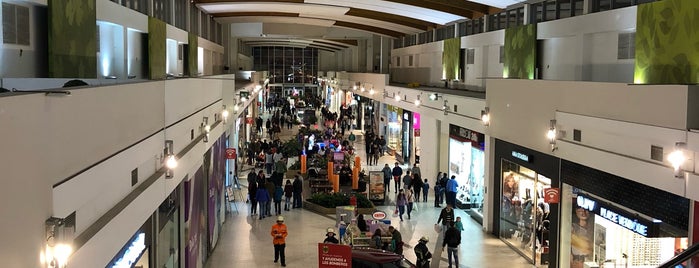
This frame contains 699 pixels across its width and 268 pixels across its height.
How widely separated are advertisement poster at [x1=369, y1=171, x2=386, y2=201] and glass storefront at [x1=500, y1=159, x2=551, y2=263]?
219 inches

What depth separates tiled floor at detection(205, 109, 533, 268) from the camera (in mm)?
15797

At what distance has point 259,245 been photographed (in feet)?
57.1

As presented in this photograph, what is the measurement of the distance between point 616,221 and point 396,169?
519 inches

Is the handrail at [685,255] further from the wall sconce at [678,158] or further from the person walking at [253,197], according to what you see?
the person walking at [253,197]

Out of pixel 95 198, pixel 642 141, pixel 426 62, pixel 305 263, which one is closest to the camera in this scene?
pixel 95 198

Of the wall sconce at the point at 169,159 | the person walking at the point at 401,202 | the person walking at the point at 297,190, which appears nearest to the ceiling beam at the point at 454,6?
the person walking at the point at 401,202

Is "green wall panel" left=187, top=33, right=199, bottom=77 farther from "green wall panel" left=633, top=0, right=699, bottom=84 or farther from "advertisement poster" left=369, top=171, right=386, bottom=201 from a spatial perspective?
"green wall panel" left=633, top=0, right=699, bottom=84

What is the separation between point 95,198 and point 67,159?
0.82 metres

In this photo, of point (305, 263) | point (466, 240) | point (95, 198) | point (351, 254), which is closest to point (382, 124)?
point (466, 240)

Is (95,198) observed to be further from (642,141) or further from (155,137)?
(642,141)

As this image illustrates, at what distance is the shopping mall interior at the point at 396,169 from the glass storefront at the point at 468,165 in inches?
3.9

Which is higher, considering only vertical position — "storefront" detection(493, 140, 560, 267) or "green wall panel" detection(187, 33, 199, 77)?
Answer: "green wall panel" detection(187, 33, 199, 77)

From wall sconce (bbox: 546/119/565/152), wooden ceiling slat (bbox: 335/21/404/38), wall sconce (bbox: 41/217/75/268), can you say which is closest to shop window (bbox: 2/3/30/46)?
wall sconce (bbox: 41/217/75/268)

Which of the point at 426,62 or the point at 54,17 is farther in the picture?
the point at 426,62
